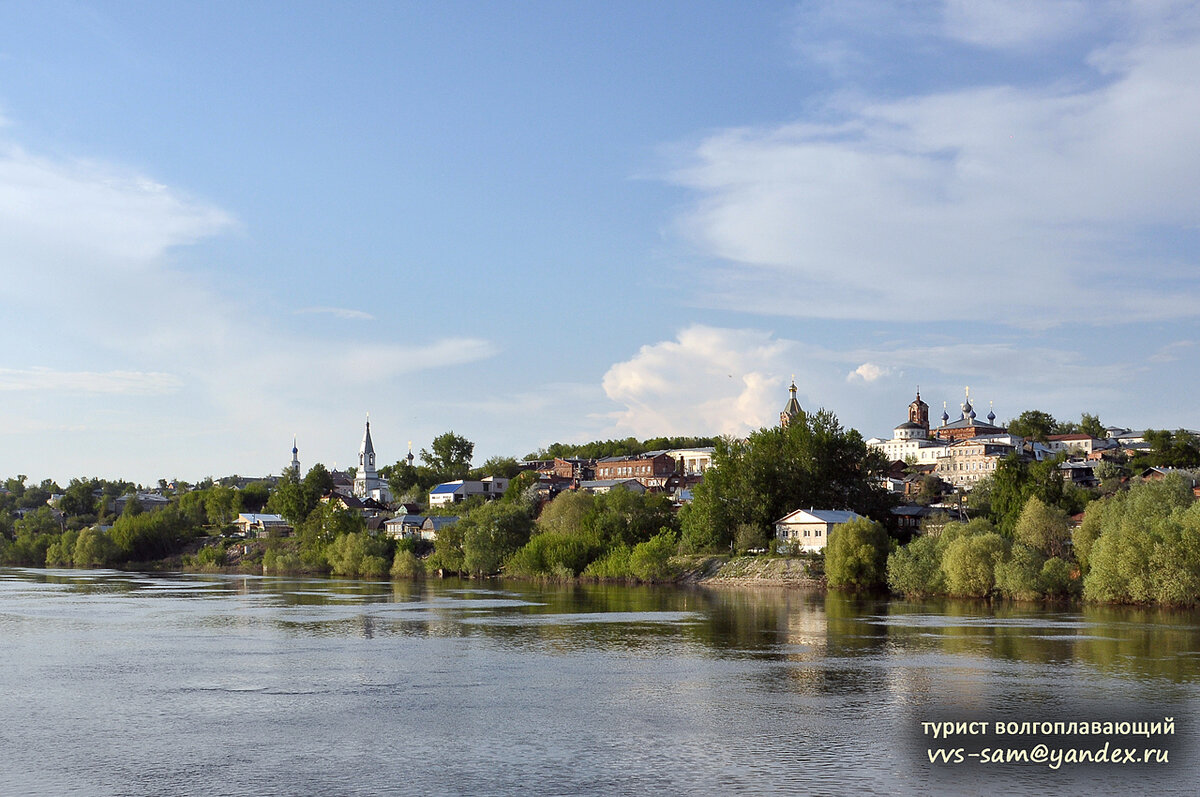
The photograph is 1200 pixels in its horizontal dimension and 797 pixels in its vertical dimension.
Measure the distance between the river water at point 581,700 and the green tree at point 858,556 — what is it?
53.6 ft

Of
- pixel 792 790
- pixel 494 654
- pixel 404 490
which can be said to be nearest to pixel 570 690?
pixel 494 654

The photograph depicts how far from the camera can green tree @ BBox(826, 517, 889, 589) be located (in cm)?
6975

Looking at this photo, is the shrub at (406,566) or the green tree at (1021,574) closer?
the green tree at (1021,574)

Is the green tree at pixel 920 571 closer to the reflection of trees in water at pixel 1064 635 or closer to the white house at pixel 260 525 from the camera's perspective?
the reflection of trees in water at pixel 1064 635

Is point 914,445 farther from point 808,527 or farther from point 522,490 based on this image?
point 808,527

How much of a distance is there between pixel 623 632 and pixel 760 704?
1805 cm

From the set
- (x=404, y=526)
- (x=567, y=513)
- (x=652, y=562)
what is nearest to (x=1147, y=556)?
(x=652, y=562)

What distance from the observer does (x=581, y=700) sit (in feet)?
92.6

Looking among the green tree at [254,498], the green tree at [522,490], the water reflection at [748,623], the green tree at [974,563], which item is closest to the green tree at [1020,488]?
the green tree at [974,563]

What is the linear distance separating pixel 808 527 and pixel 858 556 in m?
12.7

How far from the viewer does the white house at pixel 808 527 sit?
266ft

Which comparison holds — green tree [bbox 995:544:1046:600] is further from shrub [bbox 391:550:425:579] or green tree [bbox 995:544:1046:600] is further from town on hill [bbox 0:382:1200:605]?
shrub [bbox 391:550:425:579]

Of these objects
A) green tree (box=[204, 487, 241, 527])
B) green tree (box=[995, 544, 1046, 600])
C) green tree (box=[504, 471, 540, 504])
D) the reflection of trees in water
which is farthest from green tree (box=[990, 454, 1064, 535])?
green tree (box=[204, 487, 241, 527])

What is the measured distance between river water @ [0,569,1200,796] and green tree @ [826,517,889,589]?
1633 cm
